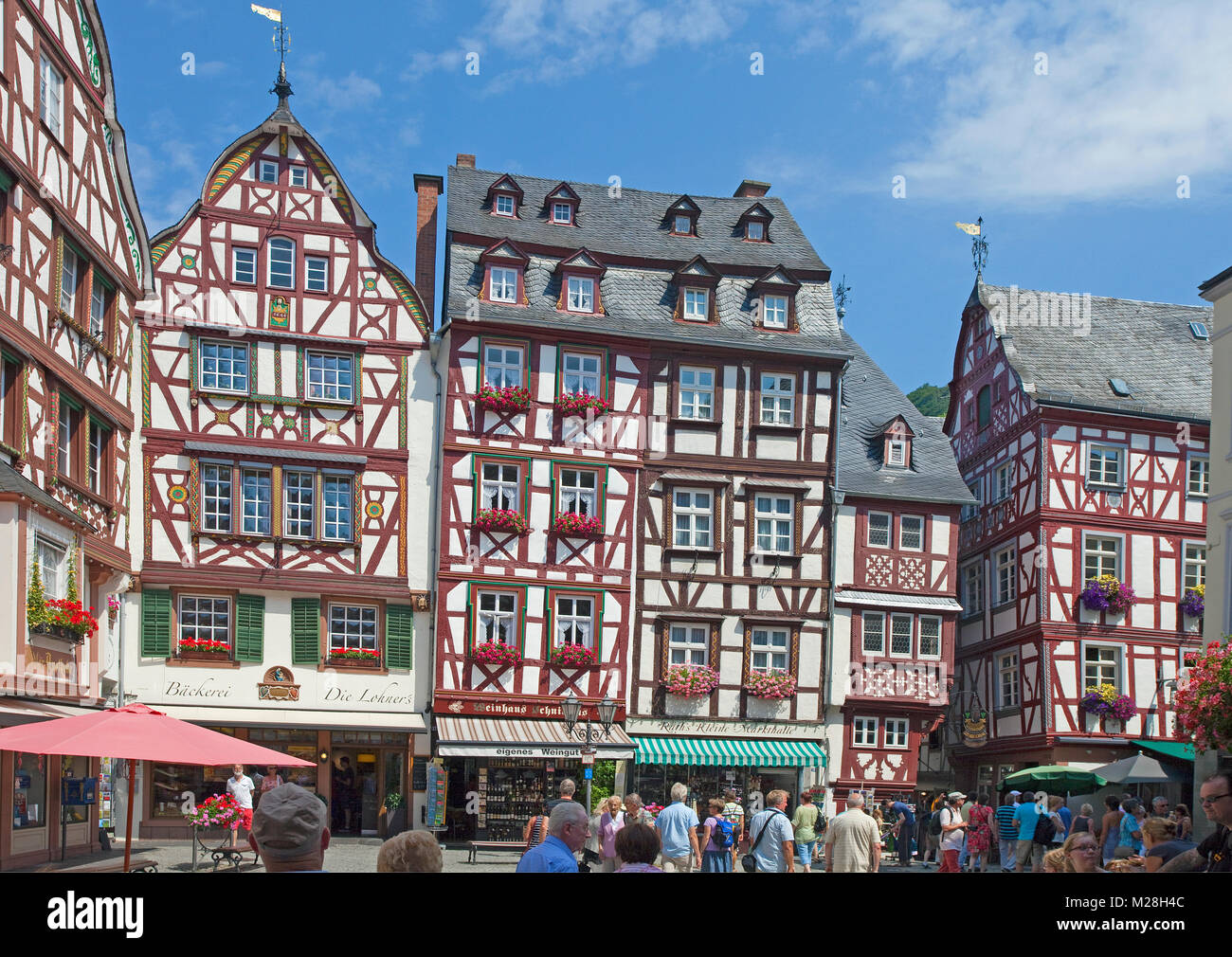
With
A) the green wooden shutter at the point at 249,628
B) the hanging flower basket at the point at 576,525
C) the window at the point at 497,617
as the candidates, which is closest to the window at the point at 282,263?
the green wooden shutter at the point at 249,628

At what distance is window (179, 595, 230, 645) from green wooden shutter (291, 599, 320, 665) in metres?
1.18

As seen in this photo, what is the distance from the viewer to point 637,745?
27859 millimetres

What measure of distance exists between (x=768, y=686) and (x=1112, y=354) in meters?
13.0

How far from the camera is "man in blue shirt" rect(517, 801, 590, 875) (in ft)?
18.1

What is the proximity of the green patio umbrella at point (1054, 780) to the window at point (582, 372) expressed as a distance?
11072 millimetres

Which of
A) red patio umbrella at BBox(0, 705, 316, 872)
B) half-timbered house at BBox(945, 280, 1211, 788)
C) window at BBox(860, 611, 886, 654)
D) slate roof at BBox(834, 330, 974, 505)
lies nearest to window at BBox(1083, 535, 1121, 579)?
half-timbered house at BBox(945, 280, 1211, 788)

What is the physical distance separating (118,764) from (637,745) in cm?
940

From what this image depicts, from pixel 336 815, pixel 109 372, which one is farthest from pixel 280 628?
pixel 109 372

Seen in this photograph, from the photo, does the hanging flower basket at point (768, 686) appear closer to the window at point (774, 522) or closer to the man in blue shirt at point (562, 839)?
the window at point (774, 522)

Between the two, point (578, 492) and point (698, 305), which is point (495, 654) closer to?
point (578, 492)

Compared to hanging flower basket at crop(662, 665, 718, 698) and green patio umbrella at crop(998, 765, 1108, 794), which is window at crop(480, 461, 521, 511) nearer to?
hanging flower basket at crop(662, 665, 718, 698)

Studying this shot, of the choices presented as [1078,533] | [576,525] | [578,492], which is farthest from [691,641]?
[1078,533]

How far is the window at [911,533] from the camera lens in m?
30.4
